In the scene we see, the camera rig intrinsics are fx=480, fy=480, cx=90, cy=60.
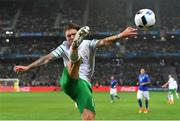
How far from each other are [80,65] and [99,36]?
7300 cm

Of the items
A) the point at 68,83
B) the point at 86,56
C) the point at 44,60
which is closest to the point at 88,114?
the point at 68,83

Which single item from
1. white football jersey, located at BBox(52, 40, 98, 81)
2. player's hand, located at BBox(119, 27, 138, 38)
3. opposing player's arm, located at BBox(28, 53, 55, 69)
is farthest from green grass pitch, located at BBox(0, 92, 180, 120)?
player's hand, located at BBox(119, 27, 138, 38)

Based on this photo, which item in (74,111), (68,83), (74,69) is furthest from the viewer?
(74,111)

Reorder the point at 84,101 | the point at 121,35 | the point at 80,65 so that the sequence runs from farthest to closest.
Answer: the point at 80,65
the point at 84,101
the point at 121,35

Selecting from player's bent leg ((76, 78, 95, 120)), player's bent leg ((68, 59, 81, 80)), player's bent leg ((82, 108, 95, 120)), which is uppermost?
player's bent leg ((68, 59, 81, 80))

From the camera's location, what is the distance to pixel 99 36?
8300 cm

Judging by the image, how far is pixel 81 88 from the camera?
9875 mm

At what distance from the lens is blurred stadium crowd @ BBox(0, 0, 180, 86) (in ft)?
263

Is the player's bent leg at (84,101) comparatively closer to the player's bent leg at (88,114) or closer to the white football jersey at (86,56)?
the player's bent leg at (88,114)

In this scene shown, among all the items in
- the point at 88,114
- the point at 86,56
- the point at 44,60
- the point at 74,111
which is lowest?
the point at 74,111

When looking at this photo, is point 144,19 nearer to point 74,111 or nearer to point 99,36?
point 74,111

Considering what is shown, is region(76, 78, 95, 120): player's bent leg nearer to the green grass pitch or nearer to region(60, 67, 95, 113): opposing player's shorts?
region(60, 67, 95, 113): opposing player's shorts

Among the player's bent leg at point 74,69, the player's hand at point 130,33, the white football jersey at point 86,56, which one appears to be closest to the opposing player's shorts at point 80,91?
the player's bent leg at point 74,69

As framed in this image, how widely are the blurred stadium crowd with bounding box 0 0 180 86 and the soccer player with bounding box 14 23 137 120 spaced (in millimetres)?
66627
